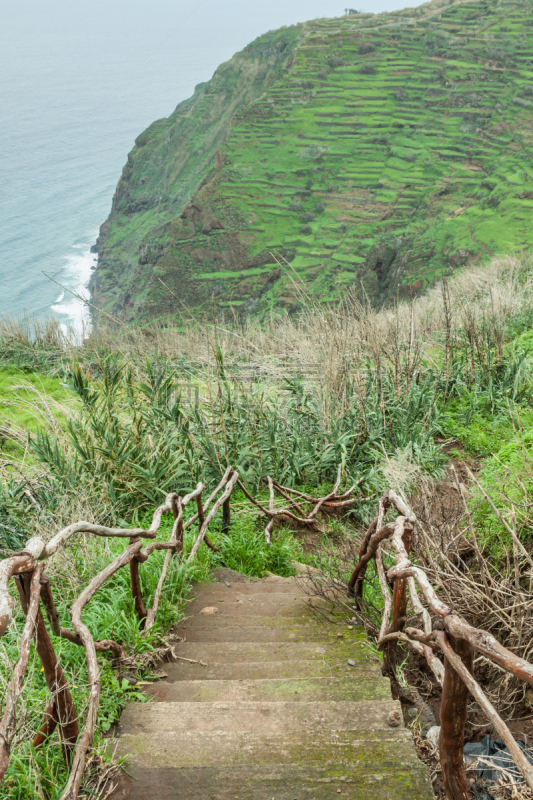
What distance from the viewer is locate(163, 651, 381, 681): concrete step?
81.3 inches

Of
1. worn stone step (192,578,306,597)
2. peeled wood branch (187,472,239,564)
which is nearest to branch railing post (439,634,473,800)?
worn stone step (192,578,306,597)

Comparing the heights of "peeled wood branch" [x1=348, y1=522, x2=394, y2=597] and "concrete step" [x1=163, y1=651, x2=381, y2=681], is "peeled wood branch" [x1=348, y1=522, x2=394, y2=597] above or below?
above

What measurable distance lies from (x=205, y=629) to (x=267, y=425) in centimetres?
254

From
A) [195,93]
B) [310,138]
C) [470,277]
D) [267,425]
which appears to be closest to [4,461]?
[267,425]

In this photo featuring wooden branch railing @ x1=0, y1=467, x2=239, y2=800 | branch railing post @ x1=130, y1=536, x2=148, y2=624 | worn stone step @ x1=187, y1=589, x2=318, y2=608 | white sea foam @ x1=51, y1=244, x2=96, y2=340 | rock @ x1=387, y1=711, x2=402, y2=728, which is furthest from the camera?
white sea foam @ x1=51, y1=244, x2=96, y2=340

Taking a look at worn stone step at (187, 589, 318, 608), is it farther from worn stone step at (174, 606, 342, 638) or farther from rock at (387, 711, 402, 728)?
rock at (387, 711, 402, 728)

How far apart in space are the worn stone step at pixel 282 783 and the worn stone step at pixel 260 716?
0.16m

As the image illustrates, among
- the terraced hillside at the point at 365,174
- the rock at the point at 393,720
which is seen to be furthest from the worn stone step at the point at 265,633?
the terraced hillside at the point at 365,174

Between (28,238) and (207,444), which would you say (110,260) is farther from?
(207,444)

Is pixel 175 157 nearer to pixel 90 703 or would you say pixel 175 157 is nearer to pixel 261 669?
pixel 261 669

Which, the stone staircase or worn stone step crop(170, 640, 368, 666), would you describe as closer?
the stone staircase

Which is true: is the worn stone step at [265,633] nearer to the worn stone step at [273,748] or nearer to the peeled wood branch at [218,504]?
the peeled wood branch at [218,504]

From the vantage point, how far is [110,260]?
65.5 m

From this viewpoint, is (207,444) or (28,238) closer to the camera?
(207,444)
